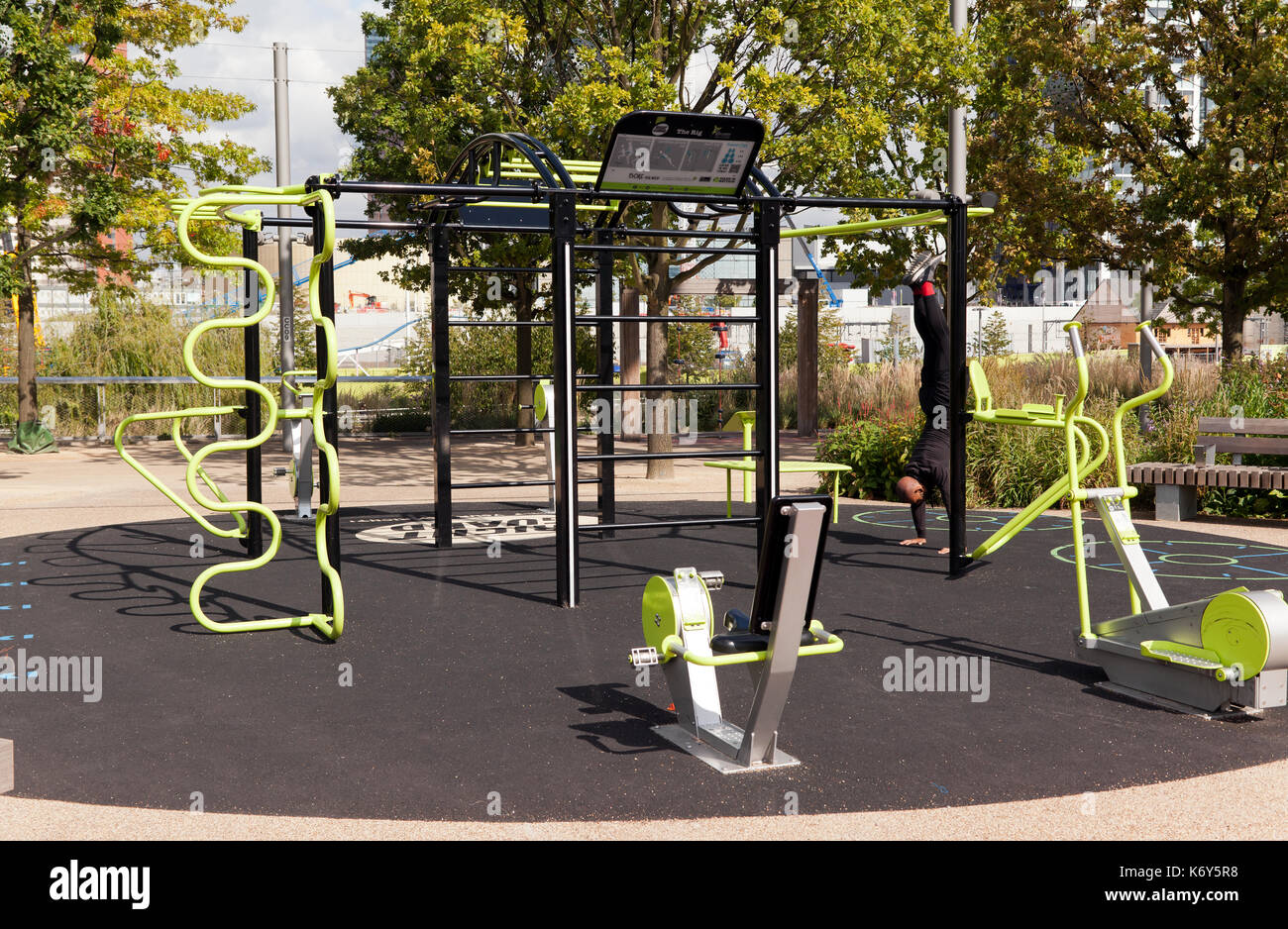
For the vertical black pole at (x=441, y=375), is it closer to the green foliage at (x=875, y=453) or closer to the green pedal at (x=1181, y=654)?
the green foliage at (x=875, y=453)

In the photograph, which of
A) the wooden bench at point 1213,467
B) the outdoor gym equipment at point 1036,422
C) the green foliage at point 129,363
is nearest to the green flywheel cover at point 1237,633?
the outdoor gym equipment at point 1036,422

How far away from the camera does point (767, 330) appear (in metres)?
7.08

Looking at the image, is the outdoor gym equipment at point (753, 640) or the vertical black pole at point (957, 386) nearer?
the outdoor gym equipment at point (753, 640)

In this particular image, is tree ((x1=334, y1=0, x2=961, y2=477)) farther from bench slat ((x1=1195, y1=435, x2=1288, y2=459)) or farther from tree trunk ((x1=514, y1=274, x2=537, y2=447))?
bench slat ((x1=1195, y1=435, x2=1288, y2=459))

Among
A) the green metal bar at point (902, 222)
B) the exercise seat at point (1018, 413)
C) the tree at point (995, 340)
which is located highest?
the tree at point (995, 340)

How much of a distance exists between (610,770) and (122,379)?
16059mm

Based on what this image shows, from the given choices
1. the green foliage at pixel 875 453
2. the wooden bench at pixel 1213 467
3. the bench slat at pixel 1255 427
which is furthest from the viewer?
the green foliage at pixel 875 453

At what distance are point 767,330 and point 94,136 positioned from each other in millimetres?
11988

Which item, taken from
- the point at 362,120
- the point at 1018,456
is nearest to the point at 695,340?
the point at 362,120

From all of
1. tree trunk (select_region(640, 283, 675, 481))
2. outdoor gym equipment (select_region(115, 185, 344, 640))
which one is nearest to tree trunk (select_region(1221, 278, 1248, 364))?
tree trunk (select_region(640, 283, 675, 481))

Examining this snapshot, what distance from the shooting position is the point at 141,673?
17.5 ft

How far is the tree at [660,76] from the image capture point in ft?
40.0

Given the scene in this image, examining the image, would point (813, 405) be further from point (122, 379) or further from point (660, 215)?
point (122, 379)

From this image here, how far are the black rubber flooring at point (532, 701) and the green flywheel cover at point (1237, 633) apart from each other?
0.87 ft
